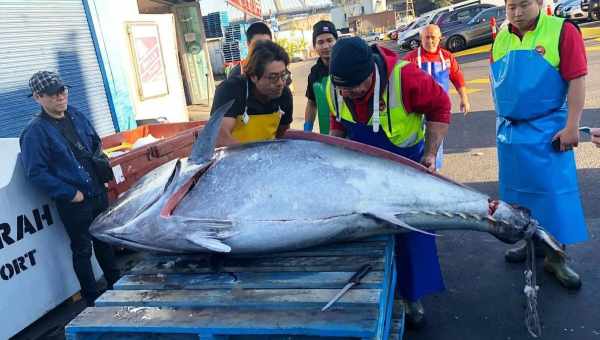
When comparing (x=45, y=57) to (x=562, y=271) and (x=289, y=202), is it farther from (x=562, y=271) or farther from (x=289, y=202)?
(x=562, y=271)

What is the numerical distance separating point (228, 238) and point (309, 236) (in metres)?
0.37

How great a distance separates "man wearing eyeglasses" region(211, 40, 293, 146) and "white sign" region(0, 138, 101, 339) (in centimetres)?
165

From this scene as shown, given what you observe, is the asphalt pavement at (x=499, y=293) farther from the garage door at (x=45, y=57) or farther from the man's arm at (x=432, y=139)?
the garage door at (x=45, y=57)

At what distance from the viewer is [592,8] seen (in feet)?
59.2

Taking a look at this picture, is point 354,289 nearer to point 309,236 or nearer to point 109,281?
point 309,236

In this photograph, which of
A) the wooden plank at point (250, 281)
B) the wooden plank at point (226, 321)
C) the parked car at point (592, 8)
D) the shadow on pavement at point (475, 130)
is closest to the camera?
the wooden plank at point (226, 321)

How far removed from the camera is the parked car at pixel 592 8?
17922mm

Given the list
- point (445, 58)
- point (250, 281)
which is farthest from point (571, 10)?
point (250, 281)

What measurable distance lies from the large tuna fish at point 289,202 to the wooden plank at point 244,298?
205 mm

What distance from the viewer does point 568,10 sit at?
18.9 metres

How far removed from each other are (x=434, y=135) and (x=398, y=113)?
270 mm

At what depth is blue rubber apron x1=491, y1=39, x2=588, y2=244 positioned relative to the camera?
116 inches

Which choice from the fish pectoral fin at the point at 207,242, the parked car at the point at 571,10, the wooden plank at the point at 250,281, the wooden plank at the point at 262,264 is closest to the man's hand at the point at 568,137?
the wooden plank at the point at 262,264

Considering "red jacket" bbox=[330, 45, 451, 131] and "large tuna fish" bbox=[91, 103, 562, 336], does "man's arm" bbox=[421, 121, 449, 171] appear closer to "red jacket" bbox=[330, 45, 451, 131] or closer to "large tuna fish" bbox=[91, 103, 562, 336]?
"red jacket" bbox=[330, 45, 451, 131]
